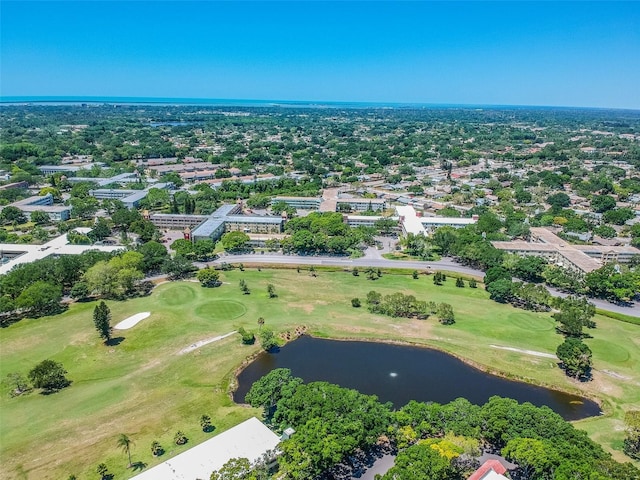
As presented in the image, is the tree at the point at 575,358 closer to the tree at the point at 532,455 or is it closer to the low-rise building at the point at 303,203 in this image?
the tree at the point at 532,455

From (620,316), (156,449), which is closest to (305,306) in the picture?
(156,449)

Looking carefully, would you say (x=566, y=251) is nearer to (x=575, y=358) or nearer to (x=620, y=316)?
(x=620, y=316)

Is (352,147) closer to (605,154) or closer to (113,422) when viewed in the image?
(605,154)

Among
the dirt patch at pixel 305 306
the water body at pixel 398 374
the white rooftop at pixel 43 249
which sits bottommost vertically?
the water body at pixel 398 374

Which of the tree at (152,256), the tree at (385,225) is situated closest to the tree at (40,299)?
the tree at (152,256)

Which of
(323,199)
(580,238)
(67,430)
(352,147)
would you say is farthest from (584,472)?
(352,147)

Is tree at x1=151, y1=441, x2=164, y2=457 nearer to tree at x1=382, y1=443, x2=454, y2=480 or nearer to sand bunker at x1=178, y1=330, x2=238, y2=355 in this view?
sand bunker at x1=178, y1=330, x2=238, y2=355
